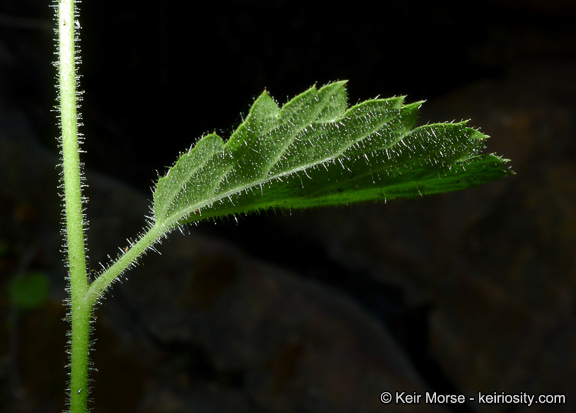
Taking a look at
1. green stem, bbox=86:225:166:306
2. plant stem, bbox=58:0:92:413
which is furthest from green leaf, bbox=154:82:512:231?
plant stem, bbox=58:0:92:413

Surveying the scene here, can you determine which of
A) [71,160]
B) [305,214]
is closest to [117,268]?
[71,160]

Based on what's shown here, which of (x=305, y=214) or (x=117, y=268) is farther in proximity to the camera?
(x=305, y=214)

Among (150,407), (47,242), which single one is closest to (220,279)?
(150,407)

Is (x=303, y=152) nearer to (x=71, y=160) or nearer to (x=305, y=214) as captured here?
(x=71, y=160)

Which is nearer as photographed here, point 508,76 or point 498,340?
point 498,340

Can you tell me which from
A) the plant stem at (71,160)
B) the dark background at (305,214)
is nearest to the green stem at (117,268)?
the plant stem at (71,160)

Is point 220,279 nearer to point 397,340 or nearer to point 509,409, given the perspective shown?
point 397,340

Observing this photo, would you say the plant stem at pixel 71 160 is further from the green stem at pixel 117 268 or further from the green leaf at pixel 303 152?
the green leaf at pixel 303 152
